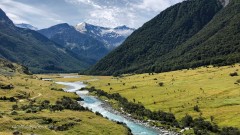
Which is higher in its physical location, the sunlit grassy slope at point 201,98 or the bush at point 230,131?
the sunlit grassy slope at point 201,98

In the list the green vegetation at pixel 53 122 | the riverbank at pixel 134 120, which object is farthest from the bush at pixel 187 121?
the green vegetation at pixel 53 122

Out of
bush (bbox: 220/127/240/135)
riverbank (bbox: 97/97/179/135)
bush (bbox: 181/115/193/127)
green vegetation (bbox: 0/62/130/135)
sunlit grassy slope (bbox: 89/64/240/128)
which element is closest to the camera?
green vegetation (bbox: 0/62/130/135)

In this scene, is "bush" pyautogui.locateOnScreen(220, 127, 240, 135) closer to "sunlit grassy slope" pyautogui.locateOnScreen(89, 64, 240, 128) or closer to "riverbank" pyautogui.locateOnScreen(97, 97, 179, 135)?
"sunlit grassy slope" pyautogui.locateOnScreen(89, 64, 240, 128)

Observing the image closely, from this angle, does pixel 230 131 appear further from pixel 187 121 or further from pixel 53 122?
pixel 53 122

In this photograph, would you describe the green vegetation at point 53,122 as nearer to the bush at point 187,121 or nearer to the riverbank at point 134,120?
the riverbank at point 134,120

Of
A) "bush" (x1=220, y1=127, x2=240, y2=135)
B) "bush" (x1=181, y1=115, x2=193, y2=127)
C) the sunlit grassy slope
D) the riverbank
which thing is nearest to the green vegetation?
the riverbank

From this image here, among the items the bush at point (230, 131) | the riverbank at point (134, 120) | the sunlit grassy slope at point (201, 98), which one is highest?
the sunlit grassy slope at point (201, 98)

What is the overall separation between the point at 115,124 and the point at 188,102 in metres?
43.2

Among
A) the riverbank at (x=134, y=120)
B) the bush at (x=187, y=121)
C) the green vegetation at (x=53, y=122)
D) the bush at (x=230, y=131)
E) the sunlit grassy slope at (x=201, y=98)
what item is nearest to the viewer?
the green vegetation at (x=53, y=122)

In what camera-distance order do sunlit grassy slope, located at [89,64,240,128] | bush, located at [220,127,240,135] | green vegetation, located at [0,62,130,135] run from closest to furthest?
green vegetation, located at [0,62,130,135] < bush, located at [220,127,240,135] < sunlit grassy slope, located at [89,64,240,128]

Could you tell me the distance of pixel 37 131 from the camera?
90.2 m

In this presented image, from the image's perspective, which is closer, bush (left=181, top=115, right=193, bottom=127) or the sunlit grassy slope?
bush (left=181, top=115, right=193, bottom=127)

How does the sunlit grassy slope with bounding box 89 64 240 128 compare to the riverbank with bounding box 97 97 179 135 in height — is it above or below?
above

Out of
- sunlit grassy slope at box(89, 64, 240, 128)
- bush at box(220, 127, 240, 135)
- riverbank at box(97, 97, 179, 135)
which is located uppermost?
sunlit grassy slope at box(89, 64, 240, 128)
